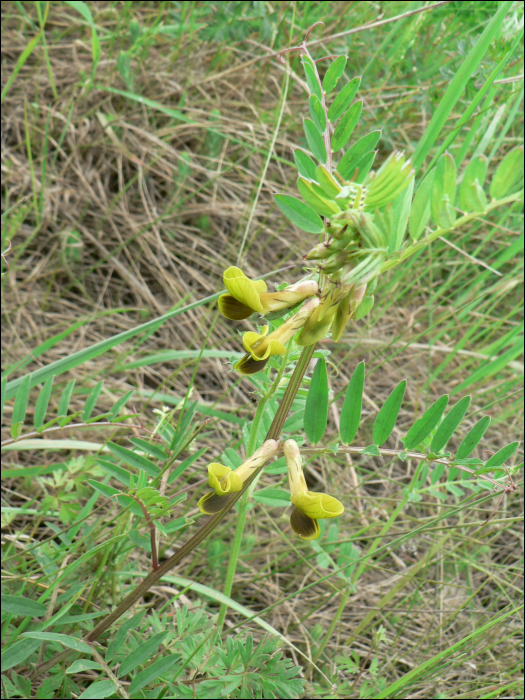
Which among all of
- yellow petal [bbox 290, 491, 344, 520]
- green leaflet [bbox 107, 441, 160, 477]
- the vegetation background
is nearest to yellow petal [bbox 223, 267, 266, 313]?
yellow petal [bbox 290, 491, 344, 520]

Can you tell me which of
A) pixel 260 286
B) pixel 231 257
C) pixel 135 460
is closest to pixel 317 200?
pixel 260 286

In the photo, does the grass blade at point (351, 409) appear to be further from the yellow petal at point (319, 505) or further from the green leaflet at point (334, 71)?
the green leaflet at point (334, 71)

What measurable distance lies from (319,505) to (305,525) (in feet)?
0.19

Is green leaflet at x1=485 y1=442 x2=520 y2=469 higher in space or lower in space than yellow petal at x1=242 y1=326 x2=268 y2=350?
lower

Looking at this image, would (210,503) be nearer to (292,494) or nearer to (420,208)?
(292,494)

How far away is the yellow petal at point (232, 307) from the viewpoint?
2.38 ft

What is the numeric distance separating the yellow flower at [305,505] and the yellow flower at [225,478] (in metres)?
0.03

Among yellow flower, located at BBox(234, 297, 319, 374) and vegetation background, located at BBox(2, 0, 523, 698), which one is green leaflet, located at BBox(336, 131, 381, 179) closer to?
yellow flower, located at BBox(234, 297, 319, 374)

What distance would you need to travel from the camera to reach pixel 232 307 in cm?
73

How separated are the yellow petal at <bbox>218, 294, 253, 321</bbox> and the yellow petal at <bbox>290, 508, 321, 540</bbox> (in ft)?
0.85

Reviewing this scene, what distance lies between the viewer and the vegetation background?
1.60 metres

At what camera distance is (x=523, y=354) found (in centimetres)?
222

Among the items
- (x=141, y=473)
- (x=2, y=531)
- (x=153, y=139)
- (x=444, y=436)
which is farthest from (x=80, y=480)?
(x=153, y=139)

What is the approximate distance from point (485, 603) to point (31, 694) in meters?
1.29
